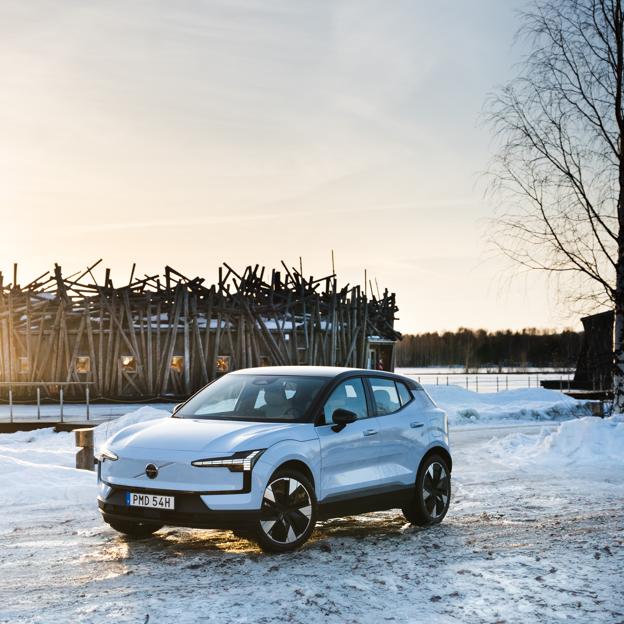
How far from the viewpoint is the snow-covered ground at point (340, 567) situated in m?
6.18

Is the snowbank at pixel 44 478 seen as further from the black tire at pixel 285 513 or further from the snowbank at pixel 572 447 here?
the snowbank at pixel 572 447

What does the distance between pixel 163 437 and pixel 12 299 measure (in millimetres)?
30510

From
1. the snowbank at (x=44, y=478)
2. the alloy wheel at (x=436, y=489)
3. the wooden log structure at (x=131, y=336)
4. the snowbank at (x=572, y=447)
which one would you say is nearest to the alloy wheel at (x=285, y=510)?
the alloy wheel at (x=436, y=489)

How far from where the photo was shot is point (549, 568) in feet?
Result: 24.8

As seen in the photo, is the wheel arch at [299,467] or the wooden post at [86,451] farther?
the wooden post at [86,451]

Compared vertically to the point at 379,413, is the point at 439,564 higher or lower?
lower

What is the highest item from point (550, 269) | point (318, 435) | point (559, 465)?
point (550, 269)

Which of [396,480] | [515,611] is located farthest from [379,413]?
[515,611]

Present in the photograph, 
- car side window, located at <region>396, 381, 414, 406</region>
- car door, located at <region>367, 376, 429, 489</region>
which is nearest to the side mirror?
car door, located at <region>367, 376, 429, 489</region>

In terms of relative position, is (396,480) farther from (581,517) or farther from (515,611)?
(515,611)

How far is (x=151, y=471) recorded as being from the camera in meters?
7.85

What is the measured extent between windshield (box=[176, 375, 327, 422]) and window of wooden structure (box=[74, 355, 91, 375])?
2773 centimetres

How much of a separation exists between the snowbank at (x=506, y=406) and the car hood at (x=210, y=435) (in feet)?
70.7

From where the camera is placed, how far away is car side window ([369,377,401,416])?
31.4ft
